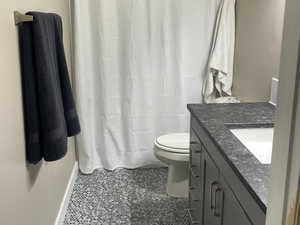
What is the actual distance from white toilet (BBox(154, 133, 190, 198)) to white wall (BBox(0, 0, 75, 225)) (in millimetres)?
988

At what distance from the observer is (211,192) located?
Answer: 1.74 metres

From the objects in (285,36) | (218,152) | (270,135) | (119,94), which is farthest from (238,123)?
(119,94)

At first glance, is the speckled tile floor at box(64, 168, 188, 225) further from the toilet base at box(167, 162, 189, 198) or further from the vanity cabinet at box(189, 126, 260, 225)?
the vanity cabinet at box(189, 126, 260, 225)

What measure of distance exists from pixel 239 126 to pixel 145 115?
1.48 metres

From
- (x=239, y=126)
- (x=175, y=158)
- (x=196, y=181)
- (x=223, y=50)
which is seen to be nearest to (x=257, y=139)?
(x=239, y=126)

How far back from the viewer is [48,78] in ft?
5.56

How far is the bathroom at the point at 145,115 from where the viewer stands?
1.49 metres

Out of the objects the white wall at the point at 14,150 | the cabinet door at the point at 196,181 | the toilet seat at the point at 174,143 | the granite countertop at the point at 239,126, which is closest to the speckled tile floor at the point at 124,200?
the cabinet door at the point at 196,181

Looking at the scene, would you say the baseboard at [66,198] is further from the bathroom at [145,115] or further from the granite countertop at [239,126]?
the granite countertop at [239,126]

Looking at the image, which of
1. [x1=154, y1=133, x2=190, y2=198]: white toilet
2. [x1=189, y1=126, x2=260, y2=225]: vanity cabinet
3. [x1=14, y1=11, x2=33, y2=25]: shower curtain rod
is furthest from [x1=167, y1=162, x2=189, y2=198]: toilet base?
[x1=14, y1=11, x2=33, y2=25]: shower curtain rod

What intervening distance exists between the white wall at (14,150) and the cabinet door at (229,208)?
3.00 ft

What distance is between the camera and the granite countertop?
1216mm

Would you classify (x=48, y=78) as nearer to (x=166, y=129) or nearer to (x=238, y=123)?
(x=238, y=123)

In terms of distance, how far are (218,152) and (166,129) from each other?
5.93 feet
